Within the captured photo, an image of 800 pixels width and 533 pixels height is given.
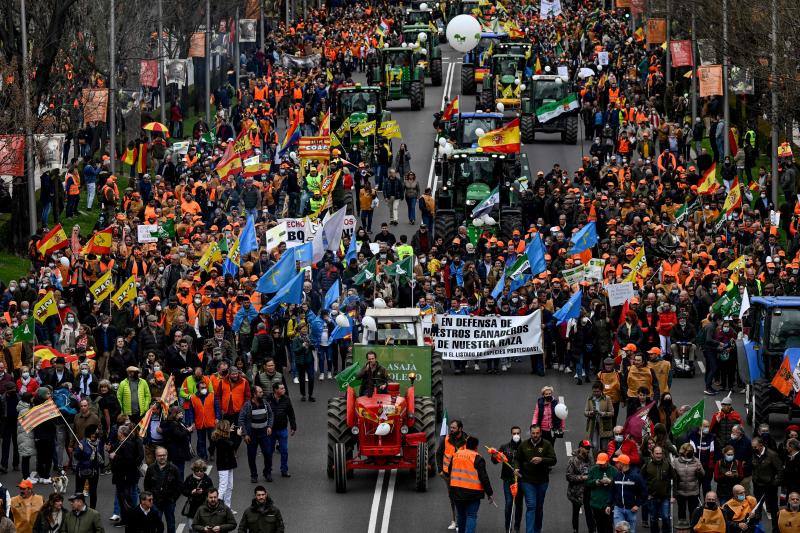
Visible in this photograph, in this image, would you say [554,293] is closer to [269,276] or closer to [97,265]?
[269,276]

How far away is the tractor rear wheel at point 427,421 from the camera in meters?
29.9

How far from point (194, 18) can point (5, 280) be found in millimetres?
30091

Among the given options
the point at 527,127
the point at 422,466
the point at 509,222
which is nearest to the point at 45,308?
the point at 422,466

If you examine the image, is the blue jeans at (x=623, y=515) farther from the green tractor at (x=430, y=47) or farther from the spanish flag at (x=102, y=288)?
the green tractor at (x=430, y=47)

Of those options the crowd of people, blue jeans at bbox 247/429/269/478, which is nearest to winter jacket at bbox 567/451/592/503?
the crowd of people

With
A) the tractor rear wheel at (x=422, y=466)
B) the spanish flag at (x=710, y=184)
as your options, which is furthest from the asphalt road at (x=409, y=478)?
the spanish flag at (x=710, y=184)

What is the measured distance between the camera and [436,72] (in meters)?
75.9

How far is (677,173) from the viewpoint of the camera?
5041 cm

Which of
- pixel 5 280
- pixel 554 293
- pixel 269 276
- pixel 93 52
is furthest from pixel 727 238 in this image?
pixel 93 52

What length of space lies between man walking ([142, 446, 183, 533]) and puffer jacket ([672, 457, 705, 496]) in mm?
6658

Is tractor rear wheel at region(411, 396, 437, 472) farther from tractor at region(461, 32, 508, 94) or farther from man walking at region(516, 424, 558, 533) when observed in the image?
tractor at region(461, 32, 508, 94)

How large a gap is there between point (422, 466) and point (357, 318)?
837cm

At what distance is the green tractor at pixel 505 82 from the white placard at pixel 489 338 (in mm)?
27680

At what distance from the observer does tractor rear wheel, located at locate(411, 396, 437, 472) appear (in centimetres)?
2991
